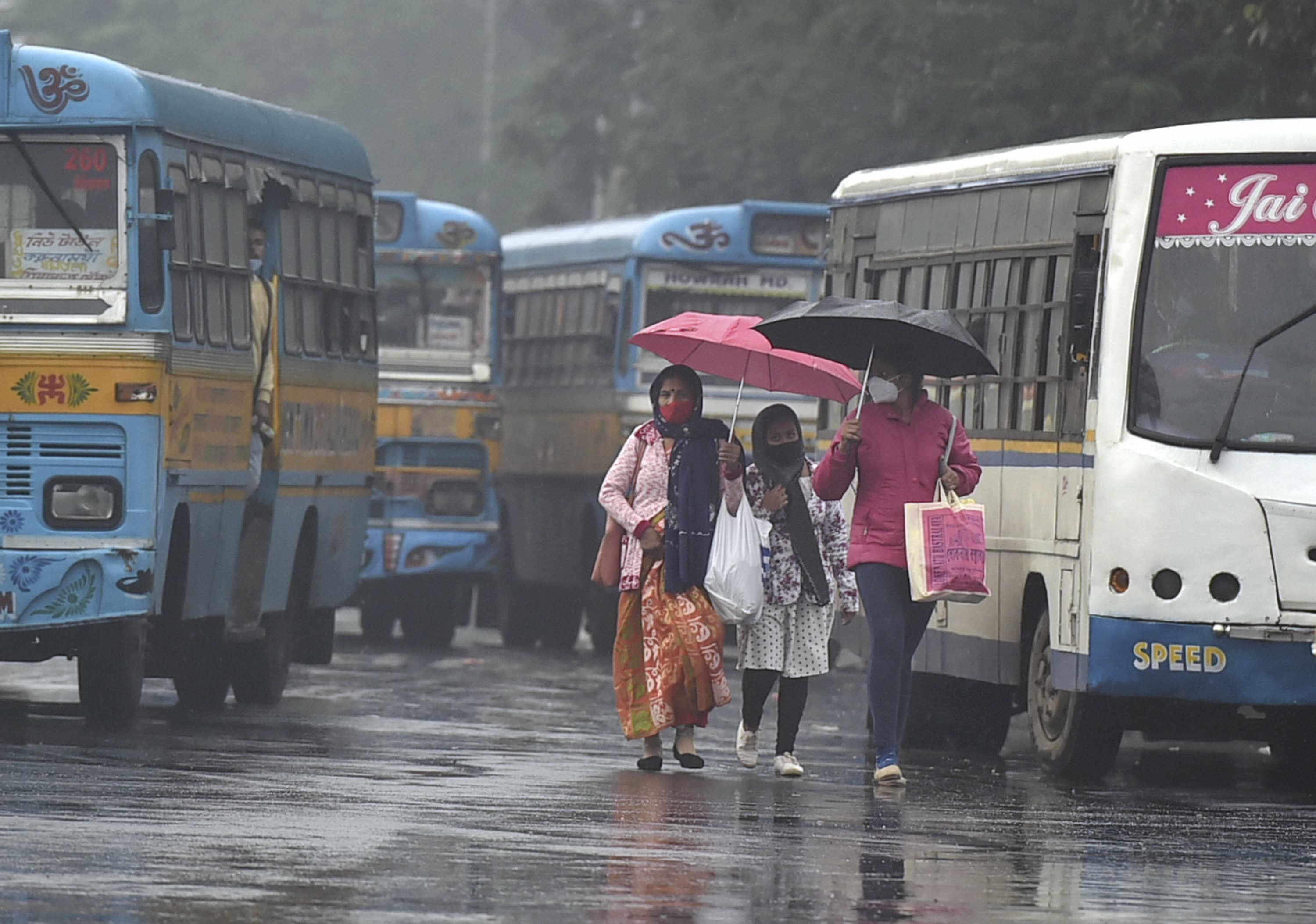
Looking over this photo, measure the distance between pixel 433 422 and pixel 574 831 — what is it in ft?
45.7

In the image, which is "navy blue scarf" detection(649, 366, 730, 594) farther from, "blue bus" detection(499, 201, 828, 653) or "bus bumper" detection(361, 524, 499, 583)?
"bus bumper" detection(361, 524, 499, 583)

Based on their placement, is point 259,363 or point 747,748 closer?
point 747,748

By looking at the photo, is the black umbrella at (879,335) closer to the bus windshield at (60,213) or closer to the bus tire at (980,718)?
the bus tire at (980,718)

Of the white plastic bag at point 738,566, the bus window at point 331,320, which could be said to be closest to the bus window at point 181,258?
the bus window at point 331,320

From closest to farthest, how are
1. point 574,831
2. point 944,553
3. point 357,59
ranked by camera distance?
point 574,831 → point 944,553 → point 357,59

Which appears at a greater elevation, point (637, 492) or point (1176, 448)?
point (1176, 448)

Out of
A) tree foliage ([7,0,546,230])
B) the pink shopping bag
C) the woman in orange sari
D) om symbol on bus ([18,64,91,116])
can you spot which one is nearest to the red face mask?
the woman in orange sari

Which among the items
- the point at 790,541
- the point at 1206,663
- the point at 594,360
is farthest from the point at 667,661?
the point at 594,360

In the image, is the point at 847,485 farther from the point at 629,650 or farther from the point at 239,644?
the point at 239,644

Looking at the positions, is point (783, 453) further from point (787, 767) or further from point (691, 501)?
point (787, 767)

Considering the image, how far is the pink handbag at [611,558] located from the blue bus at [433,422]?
1056cm

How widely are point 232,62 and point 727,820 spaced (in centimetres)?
5677

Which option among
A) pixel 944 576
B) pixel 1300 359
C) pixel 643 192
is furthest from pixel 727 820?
pixel 643 192

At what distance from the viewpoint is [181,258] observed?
15.1m
